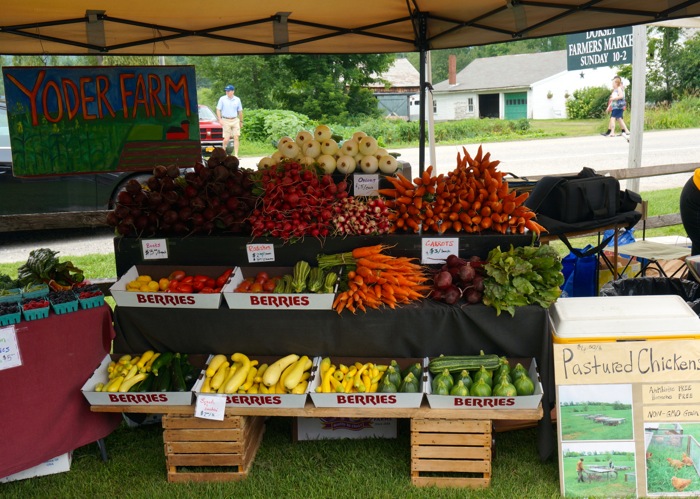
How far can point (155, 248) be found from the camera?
3.94 metres

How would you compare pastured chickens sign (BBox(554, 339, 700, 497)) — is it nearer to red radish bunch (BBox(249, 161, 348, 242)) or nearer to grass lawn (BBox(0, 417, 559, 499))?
grass lawn (BBox(0, 417, 559, 499))

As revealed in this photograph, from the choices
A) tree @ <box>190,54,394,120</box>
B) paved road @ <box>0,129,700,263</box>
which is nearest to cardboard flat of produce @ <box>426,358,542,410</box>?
paved road @ <box>0,129,700,263</box>

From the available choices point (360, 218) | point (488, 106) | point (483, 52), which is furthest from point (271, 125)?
point (483, 52)

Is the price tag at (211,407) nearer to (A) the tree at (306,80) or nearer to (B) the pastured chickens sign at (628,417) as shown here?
(B) the pastured chickens sign at (628,417)

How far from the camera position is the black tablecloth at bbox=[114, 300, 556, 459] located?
3.52 m

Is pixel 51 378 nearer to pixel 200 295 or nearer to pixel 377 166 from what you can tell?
pixel 200 295

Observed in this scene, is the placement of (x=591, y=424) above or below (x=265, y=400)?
below

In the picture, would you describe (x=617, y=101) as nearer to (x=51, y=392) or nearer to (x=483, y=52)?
(x=51, y=392)

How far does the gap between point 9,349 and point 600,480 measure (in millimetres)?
3038

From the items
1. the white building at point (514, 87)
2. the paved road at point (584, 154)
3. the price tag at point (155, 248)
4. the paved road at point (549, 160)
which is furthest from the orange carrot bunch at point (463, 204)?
the white building at point (514, 87)

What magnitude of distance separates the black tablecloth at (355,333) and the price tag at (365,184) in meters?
0.98

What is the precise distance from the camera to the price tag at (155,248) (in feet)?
12.9

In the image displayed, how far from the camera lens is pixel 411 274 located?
3645 millimetres

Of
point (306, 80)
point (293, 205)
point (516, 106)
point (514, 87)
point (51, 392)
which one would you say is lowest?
point (51, 392)
